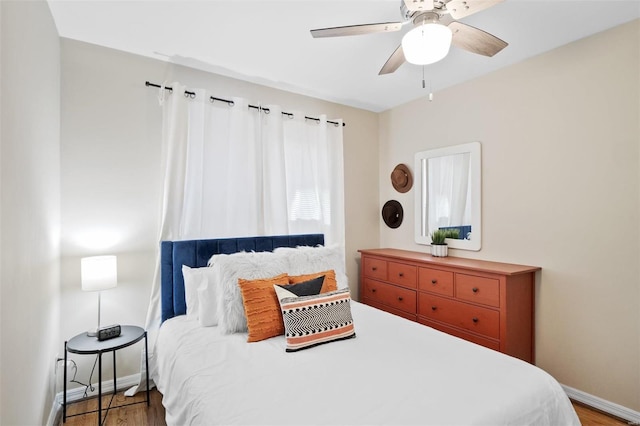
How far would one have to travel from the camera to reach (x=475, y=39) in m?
1.90

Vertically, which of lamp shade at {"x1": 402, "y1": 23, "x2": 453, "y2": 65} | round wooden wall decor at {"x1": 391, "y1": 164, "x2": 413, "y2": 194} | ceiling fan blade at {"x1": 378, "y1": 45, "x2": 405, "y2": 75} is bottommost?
round wooden wall decor at {"x1": 391, "y1": 164, "x2": 413, "y2": 194}

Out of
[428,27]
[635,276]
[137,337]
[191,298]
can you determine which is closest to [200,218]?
[191,298]

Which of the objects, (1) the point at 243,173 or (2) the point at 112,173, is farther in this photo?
(1) the point at 243,173

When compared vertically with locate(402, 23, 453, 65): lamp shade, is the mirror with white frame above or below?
below

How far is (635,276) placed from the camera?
7.24ft

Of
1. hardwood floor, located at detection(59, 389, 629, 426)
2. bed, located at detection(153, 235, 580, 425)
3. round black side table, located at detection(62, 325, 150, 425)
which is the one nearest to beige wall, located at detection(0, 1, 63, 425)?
round black side table, located at detection(62, 325, 150, 425)

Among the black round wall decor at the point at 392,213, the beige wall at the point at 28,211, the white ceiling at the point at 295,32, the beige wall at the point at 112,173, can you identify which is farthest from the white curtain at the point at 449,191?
the beige wall at the point at 28,211

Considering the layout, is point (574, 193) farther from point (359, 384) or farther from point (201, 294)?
point (201, 294)

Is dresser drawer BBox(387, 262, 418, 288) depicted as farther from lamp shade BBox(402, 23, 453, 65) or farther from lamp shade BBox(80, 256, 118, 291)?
lamp shade BBox(80, 256, 118, 291)

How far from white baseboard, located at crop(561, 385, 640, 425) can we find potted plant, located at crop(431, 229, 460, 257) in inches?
54.3

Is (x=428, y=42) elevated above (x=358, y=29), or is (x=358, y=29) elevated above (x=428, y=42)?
(x=358, y=29)

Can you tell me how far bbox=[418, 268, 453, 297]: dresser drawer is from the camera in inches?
114

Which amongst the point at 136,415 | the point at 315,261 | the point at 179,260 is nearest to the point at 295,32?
the point at 315,261

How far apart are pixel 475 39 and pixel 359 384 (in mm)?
1941
